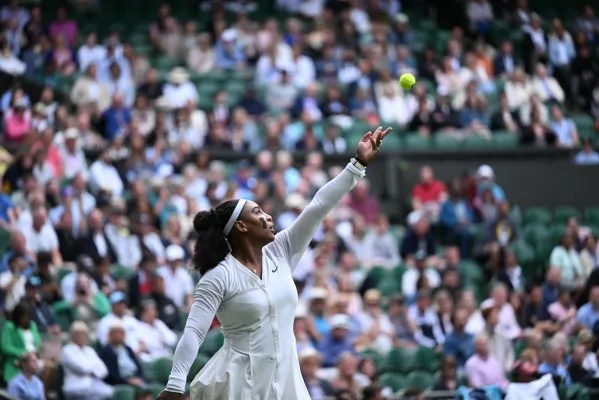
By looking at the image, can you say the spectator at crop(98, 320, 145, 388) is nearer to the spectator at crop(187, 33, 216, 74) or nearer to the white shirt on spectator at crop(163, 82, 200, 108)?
the white shirt on spectator at crop(163, 82, 200, 108)

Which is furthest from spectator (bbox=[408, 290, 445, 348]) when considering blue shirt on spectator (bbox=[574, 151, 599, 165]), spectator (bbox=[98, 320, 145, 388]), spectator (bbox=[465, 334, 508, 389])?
blue shirt on spectator (bbox=[574, 151, 599, 165])

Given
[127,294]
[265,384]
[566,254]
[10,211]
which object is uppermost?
[265,384]

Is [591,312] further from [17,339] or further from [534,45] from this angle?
[534,45]

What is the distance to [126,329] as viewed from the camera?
40.1 feet

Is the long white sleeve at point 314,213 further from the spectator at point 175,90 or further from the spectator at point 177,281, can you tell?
the spectator at point 175,90

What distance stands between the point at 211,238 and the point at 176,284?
708cm

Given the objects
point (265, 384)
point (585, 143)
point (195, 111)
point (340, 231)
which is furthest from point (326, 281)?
point (265, 384)

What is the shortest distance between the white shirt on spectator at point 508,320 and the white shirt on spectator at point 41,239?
4.39 metres

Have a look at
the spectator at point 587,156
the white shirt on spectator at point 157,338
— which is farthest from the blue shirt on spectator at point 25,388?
the spectator at point 587,156

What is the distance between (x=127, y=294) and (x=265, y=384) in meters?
6.96

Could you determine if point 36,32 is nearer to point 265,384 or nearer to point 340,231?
point 340,231

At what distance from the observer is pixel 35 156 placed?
14555 mm

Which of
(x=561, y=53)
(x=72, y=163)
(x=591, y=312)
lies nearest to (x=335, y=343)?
(x=591, y=312)

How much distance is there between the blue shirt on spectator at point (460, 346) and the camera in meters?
12.6
